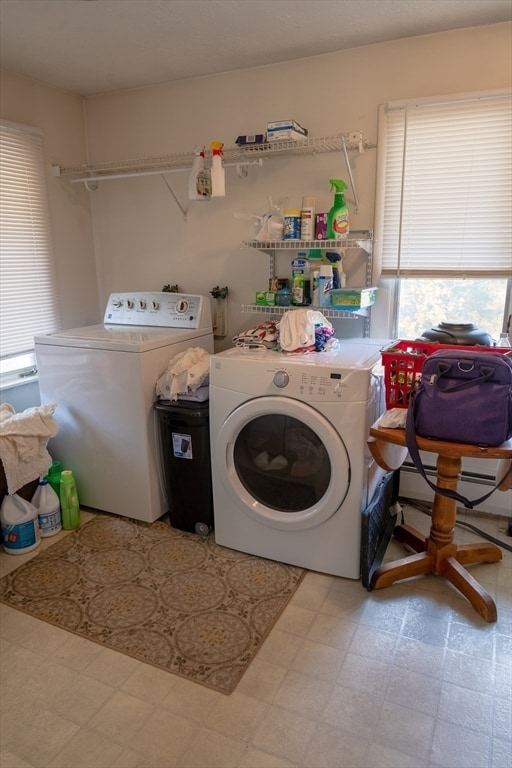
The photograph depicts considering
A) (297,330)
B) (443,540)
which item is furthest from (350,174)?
(443,540)

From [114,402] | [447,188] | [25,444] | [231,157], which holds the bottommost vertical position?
[25,444]

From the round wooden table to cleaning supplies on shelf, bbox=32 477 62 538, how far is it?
1.54 meters

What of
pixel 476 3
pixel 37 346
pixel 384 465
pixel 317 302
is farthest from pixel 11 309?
pixel 476 3

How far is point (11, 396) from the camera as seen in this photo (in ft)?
9.39

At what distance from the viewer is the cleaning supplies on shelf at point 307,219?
8.00 ft

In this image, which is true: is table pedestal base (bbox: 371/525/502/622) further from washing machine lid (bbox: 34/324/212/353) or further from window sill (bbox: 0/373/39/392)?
window sill (bbox: 0/373/39/392)

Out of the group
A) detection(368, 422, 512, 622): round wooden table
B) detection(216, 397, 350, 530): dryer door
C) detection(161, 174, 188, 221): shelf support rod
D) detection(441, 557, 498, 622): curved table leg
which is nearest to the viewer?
detection(368, 422, 512, 622): round wooden table

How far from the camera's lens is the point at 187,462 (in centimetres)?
241

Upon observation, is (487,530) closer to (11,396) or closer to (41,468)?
(41,468)

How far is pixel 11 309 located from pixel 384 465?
7.25 ft

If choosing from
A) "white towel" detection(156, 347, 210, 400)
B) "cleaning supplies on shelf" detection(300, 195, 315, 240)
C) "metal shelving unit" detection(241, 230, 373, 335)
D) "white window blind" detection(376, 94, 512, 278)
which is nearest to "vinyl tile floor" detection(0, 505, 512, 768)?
"white towel" detection(156, 347, 210, 400)

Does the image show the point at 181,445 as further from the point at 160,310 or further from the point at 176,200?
the point at 176,200

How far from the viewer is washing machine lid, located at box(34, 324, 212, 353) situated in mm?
2373

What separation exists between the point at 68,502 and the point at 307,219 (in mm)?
1832
